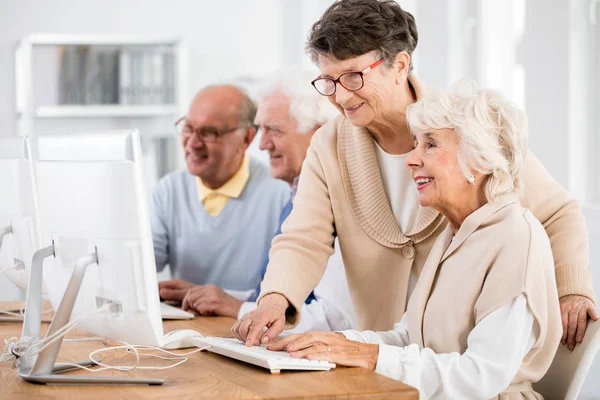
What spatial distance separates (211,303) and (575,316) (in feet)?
4.00

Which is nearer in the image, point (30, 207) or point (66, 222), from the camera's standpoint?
point (66, 222)

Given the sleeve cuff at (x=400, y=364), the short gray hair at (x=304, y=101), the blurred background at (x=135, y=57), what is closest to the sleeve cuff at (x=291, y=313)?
the sleeve cuff at (x=400, y=364)

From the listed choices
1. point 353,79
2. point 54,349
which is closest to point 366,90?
point 353,79

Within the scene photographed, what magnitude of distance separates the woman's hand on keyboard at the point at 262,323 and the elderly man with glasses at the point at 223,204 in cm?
122

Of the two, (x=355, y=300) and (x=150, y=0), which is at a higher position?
(x=150, y=0)

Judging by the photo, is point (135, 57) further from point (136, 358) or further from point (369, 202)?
point (136, 358)

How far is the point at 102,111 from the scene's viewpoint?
17.8 ft

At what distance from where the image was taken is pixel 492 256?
1841 mm

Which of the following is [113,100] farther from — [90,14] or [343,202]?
[343,202]

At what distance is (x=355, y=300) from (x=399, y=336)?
14.2 inches

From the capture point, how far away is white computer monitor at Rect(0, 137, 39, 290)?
87.4 inches

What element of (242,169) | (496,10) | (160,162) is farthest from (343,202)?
(160,162)

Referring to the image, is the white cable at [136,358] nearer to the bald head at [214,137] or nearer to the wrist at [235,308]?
the wrist at [235,308]

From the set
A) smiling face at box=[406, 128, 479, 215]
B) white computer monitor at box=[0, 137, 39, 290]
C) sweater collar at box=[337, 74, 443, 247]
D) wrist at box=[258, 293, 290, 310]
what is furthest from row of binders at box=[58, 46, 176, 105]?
Answer: smiling face at box=[406, 128, 479, 215]
